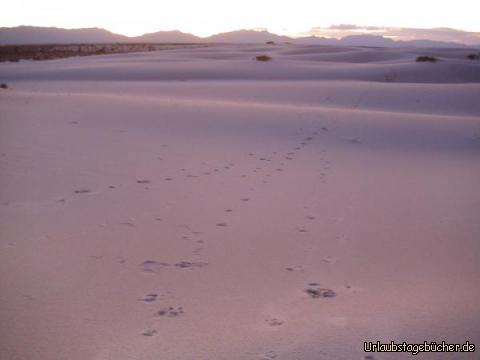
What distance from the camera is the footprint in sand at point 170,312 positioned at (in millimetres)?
3008

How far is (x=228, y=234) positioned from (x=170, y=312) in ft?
4.77

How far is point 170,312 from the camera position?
304 centimetres

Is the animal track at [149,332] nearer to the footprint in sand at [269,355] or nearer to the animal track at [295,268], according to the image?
the footprint in sand at [269,355]

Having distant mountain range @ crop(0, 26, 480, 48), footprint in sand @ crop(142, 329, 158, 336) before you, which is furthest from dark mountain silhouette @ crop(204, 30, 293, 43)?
footprint in sand @ crop(142, 329, 158, 336)

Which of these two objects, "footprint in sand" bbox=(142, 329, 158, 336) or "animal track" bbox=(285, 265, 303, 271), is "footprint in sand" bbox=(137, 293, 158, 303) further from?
→ "animal track" bbox=(285, 265, 303, 271)

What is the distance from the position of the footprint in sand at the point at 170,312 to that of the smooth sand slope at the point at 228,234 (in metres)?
0.01

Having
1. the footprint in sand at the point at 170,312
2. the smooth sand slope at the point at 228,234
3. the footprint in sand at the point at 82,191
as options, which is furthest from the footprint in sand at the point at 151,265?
the footprint in sand at the point at 82,191

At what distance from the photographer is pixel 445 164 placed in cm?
753

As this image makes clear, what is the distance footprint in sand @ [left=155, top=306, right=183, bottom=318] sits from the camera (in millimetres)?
3008

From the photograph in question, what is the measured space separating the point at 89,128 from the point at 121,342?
612cm

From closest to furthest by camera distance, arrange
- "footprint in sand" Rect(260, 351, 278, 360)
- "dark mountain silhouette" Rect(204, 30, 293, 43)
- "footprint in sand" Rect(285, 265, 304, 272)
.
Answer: "footprint in sand" Rect(260, 351, 278, 360) < "footprint in sand" Rect(285, 265, 304, 272) < "dark mountain silhouette" Rect(204, 30, 293, 43)

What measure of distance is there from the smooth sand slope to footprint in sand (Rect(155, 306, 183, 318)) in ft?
0.04

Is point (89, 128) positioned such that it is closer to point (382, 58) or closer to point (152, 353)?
point (152, 353)

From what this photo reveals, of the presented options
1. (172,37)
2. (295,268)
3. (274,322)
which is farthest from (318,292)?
(172,37)
